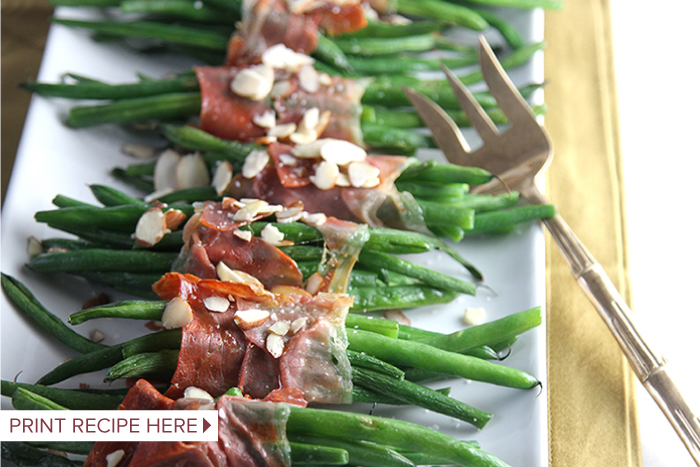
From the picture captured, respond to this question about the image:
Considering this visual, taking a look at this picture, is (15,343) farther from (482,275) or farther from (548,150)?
(548,150)

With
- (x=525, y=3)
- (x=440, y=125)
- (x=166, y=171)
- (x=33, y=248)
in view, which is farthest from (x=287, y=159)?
(x=525, y=3)

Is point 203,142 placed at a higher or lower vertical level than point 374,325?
higher

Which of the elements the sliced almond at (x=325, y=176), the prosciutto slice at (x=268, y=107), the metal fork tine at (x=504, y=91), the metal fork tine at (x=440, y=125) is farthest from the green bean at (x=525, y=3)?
the sliced almond at (x=325, y=176)

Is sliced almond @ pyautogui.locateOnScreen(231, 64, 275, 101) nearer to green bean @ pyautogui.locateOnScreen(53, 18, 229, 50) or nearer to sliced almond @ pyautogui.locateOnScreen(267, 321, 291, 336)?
green bean @ pyautogui.locateOnScreen(53, 18, 229, 50)

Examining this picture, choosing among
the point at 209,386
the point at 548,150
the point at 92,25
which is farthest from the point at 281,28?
the point at 209,386

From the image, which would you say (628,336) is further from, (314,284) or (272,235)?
(272,235)
